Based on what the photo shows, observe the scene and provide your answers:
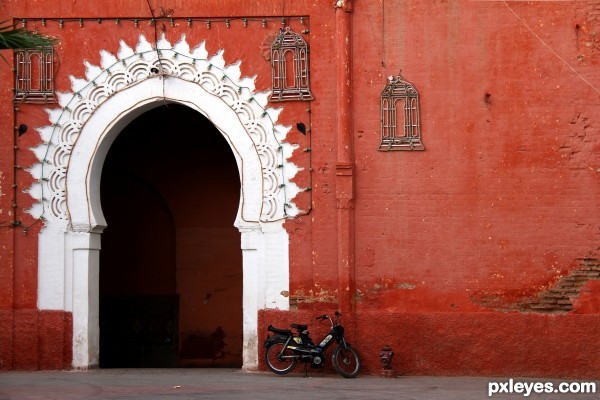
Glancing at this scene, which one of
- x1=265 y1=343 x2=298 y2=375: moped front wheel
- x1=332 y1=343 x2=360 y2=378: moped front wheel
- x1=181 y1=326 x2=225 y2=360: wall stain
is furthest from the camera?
x1=181 y1=326 x2=225 y2=360: wall stain

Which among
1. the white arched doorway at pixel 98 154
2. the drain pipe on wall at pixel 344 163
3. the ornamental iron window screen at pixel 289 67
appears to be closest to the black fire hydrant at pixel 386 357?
the drain pipe on wall at pixel 344 163

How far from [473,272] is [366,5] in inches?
132

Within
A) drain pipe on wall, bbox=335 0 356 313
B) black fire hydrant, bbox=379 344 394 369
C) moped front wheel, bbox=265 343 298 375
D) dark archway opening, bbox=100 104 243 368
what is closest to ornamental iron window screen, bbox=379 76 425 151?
drain pipe on wall, bbox=335 0 356 313

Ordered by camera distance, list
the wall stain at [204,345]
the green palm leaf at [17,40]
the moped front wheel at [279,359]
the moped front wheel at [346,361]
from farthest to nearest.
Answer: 1. the wall stain at [204,345]
2. the moped front wheel at [279,359]
3. the moped front wheel at [346,361]
4. the green palm leaf at [17,40]

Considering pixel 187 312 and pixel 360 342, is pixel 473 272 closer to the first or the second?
pixel 360 342

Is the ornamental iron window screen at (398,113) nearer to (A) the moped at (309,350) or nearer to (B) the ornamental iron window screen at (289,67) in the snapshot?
(B) the ornamental iron window screen at (289,67)

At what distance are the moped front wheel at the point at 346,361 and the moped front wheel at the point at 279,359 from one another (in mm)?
477

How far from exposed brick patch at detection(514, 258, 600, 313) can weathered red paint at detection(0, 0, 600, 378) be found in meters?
0.07

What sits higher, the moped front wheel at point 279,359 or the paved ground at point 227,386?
the moped front wheel at point 279,359

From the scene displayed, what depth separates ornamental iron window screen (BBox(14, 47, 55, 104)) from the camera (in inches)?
506

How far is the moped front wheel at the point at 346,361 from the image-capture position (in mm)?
12086

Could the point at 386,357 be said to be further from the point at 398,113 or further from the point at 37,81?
the point at 37,81

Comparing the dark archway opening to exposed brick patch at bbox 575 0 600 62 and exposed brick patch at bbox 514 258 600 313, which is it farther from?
exposed brick patch at bbox 575 0 600 62

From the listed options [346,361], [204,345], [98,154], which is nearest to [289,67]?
[98,154]
